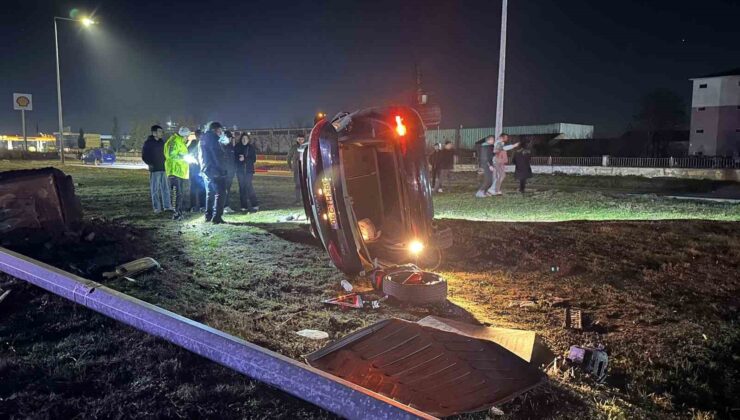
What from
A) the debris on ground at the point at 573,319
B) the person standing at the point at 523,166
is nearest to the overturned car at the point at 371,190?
the debris on ground at the point at 573,319

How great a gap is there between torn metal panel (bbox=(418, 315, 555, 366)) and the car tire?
25.0 inches

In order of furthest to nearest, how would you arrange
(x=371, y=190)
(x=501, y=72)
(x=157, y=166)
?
(x=501, y=72)
(x=157, y=166)
(x=371, y=190)

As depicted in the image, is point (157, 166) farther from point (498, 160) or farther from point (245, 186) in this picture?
point (498, 160)

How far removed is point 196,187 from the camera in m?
11.4

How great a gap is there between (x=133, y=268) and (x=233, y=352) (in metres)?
3.25

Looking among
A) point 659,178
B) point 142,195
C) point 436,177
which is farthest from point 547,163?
point 142,195

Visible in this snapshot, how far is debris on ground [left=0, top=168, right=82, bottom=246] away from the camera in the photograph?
634 centimetres

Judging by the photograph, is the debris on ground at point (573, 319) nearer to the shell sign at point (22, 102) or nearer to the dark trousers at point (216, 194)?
the dark trousers at point (216, 194)

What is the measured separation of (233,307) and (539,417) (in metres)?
3.08

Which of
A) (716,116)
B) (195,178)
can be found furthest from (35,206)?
(716,116)

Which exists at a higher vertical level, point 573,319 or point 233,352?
point 233,352

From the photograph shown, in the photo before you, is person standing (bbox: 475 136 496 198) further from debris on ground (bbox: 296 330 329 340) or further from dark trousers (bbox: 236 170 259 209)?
debris on ground (bbox: 296 330 329 340)

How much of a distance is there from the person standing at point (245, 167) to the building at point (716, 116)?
3720 centimetres

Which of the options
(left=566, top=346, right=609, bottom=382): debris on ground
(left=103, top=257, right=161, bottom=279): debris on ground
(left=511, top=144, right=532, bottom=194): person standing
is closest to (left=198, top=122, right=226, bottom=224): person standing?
(left=103, top=257, right=161, bottom=279): debris on ground
